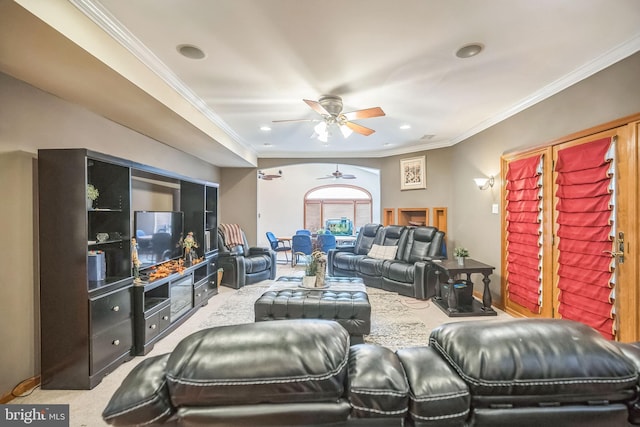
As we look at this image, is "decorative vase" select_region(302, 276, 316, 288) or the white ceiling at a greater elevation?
the white ceiling

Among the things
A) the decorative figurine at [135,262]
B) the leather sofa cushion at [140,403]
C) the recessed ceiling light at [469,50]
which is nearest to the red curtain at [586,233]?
the recessed ceiling light at [469,50]

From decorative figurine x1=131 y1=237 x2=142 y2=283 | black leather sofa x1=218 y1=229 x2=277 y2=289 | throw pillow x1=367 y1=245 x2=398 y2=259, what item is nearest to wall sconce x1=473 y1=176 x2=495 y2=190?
throw pillow x1=367 y1=245 x2=398 y2=259

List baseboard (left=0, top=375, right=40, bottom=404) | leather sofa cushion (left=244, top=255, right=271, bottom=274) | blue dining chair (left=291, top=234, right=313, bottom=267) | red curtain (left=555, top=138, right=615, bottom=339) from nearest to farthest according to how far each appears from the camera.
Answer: baseboard (left=0, top=375, right=40, bottom=404) < red curtain (left=555, top=138, right=615, bottom=339) < leather sofa cushion (left=244, top=255, right=271, bottom=274) < blue dining chair (left=291, top=234, right=313, bottom=267)

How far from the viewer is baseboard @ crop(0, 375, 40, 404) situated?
6.97ft

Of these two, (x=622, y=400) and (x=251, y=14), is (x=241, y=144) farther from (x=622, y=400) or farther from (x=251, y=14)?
(x=622, y=400)

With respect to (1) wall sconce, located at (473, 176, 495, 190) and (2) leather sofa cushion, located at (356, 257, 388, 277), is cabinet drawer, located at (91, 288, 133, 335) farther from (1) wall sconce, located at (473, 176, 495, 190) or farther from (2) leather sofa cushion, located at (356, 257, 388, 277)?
(1) wall sconce, located at (473, 176, 495, 190)

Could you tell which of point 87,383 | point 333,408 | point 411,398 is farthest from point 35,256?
point 411,398

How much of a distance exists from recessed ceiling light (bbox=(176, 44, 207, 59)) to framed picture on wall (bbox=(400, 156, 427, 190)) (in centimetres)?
462

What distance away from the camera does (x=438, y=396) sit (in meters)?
0.68

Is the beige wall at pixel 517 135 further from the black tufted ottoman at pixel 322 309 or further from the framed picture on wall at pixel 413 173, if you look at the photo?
the black tufted ottoman at pixel 322 309

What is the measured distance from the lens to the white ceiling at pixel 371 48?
1923 millimetres

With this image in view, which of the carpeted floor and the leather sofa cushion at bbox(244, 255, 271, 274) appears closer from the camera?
the carpeted floor

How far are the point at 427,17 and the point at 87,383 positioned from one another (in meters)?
3.73

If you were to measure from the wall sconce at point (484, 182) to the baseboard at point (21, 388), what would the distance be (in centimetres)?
546
